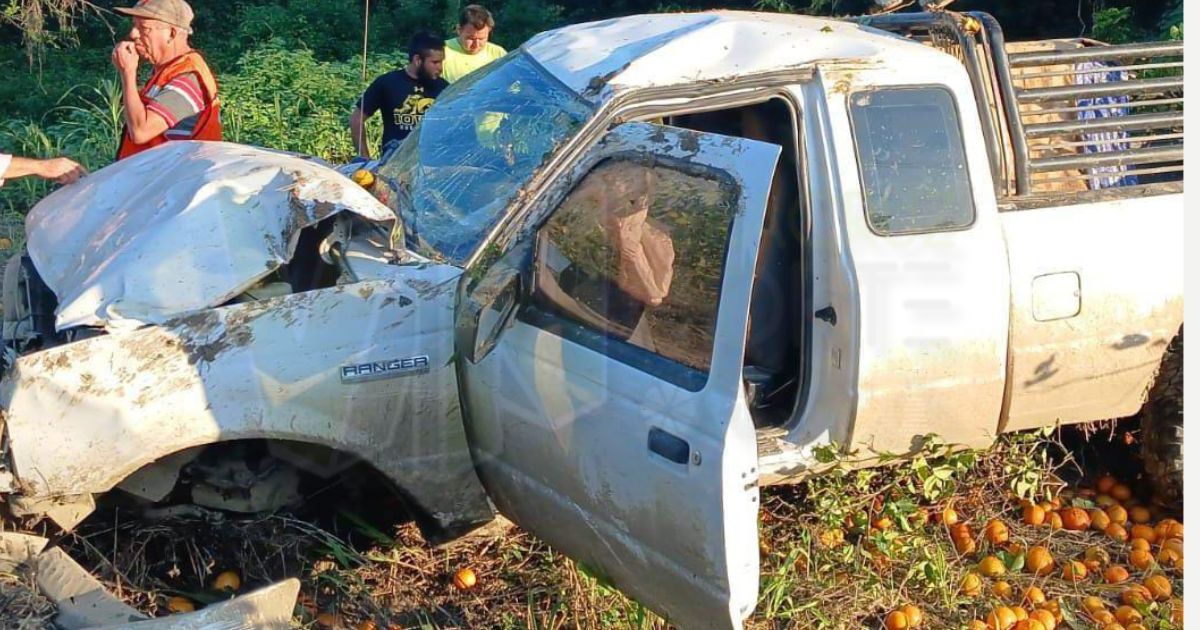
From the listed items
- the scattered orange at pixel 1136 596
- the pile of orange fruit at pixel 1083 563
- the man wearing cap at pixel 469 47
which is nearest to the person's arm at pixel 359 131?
the man wearing cap at pixel 469 47

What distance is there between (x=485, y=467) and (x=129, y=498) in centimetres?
109

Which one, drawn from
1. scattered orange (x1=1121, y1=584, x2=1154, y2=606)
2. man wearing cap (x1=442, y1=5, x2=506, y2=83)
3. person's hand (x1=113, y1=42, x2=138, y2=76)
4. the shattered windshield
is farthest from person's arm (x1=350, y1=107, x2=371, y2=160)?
scattered orange (x1=1121, y1=584, x2=1154, y2=606)

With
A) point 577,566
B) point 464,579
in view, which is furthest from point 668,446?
point 464,579

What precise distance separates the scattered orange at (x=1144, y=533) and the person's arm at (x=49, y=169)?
13.5ft

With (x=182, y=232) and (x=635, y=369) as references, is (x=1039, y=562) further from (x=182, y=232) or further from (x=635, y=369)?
(x=182, y=232)

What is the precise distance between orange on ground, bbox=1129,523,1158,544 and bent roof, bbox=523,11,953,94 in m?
1.95

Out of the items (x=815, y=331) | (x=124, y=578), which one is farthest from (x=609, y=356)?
(x=124, y=578)

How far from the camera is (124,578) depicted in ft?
13.1

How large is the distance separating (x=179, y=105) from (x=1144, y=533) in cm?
416

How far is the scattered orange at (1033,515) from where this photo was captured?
195 inches

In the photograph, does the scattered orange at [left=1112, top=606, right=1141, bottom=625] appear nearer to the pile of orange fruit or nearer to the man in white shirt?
the pile of orange fruit

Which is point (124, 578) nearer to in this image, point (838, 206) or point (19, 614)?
point (19, 614)

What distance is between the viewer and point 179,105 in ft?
18.2

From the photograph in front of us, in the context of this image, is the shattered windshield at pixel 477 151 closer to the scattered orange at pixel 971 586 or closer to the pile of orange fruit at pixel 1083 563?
the pile of orange fruit at pixel 1083 563
